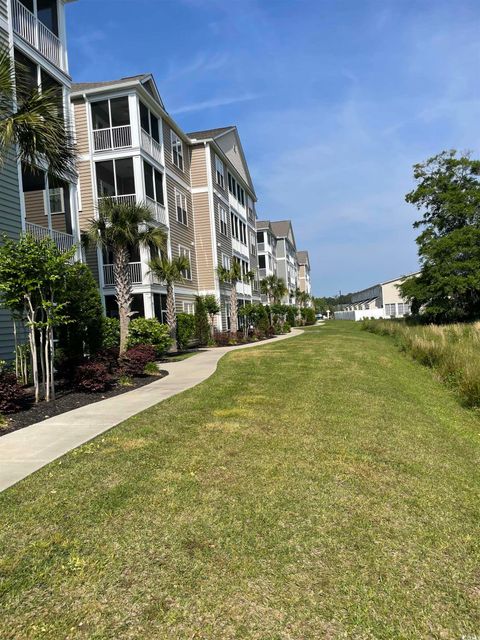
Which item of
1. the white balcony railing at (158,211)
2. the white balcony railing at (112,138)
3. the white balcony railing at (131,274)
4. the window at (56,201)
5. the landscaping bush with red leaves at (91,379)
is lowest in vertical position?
the landscaping bush with red leaves at (91,379)

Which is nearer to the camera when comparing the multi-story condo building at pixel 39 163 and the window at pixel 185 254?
the multi-story condo building at pixel 39 163

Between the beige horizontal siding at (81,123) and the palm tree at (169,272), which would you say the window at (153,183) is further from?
the palm tree at (169,272)

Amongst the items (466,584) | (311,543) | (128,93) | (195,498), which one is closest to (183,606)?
(311,543)

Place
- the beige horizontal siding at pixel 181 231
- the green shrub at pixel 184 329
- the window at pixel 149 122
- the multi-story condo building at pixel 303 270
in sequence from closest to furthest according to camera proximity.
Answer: the window at pixel 149 122 → the green shrub at pixel 184 329 → the beige horizontal siding at pixel 181 231 → the multi-story condo building at pixel 303 270

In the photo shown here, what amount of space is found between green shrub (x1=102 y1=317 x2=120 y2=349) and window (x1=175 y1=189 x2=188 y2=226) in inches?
412

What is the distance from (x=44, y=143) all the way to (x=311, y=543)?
7958 mm

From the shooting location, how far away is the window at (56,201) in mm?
16453

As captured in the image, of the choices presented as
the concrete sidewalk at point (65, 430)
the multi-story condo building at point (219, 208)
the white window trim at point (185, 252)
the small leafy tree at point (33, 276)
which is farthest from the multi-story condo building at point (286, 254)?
the small leafy tree at point (33, 276)

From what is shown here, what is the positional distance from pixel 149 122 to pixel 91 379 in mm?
15634

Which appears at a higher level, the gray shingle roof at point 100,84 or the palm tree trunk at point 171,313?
the gray shingle roof at point 100,84

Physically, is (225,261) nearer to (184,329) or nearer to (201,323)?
(201,323)

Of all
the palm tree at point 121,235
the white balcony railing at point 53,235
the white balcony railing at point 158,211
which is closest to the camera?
the white balcony railing at point 53,235

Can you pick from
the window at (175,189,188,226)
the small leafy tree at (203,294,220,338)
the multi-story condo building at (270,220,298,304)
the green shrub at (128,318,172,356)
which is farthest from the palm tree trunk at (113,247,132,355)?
the multi-story condo building at (270,220,298,304)

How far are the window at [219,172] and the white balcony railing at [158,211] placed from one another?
305 inches
